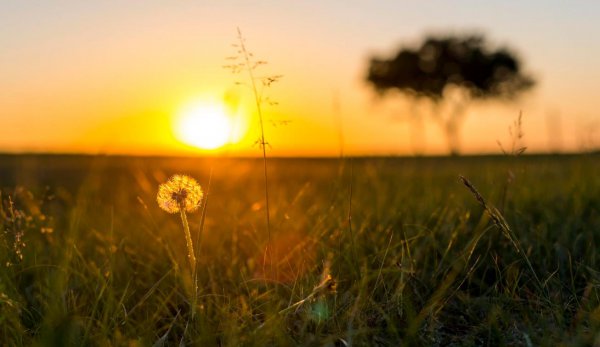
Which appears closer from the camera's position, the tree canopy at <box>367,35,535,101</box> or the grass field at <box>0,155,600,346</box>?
the grass field at <box>0,155,600,346</box>

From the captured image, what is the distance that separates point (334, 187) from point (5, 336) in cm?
160

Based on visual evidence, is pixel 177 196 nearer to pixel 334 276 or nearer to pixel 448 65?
pixel 334 276

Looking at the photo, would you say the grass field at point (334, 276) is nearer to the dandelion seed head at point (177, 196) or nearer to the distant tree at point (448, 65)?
the dandelion seed head at point (177, 196)

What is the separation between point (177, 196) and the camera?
1.96m

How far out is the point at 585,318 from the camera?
202cm

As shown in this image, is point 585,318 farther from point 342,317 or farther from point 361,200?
point 361,200

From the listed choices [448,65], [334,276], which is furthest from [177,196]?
[448,65]

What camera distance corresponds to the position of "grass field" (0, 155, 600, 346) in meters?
1.92

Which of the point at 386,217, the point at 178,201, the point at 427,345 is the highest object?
the point at 178,201

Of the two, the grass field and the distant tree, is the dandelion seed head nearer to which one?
the grass field

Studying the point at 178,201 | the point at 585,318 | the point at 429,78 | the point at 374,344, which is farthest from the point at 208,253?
the point at 429,78

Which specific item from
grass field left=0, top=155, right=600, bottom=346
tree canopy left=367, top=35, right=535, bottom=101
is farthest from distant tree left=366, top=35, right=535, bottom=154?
grass field left=0, top=155, right=600, bottom=346

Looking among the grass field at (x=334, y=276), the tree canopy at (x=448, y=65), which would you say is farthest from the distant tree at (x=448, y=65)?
the grass field at (x=334, y=276)

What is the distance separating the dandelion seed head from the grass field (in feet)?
0.32
